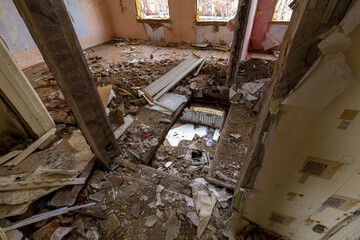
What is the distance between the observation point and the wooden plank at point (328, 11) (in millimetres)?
459

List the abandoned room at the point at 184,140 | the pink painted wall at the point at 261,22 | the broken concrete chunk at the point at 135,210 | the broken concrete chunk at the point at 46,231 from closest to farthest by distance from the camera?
1. the abandoned room at the point at 184,140
2. the broken concrete chunk at the point at 46,231
3. the broken concrete chunk at the point at 135,210
4. the pink painted wall at the point at 261,22

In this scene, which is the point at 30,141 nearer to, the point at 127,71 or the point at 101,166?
the point at 101,166

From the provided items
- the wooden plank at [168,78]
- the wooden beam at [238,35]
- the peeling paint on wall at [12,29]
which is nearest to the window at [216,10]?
the wooden plank at [168,78]

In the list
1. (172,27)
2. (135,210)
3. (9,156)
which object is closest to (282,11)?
(172,27)

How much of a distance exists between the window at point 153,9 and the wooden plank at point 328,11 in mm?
7398

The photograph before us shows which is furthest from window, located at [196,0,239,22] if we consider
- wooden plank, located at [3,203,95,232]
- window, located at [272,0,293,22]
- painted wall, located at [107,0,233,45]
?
wooden plank, located at [3,203,95,232]

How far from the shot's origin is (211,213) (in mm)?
1669

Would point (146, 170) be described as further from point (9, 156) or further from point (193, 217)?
point (9, 156)

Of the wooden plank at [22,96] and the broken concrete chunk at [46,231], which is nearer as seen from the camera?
the broken concrete chunk at [46,231]

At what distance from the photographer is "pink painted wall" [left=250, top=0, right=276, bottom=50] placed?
17.9 feet

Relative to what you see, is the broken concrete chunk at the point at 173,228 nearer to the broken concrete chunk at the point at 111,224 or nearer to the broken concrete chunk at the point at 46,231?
the broken concrete chunk at the point at 111,224

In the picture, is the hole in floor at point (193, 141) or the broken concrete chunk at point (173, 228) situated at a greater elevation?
the broken concrete chunk at point (173, 228)

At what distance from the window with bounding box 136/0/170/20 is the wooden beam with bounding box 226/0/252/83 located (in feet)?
14.2

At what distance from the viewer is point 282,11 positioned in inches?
216
